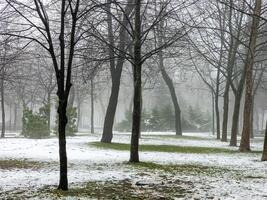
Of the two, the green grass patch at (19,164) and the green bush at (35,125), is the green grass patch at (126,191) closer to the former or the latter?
the green grass patch at (19,164)

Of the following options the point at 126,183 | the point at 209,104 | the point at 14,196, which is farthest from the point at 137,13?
the point at 209,104

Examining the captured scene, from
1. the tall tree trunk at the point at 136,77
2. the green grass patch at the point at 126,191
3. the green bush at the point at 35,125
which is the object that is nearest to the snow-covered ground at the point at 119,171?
the green grass patch at the point at 126,191

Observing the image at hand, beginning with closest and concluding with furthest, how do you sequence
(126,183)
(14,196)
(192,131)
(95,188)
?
1. (14,196)
2. (95,188)
3. (126,183)
4. (192,131)

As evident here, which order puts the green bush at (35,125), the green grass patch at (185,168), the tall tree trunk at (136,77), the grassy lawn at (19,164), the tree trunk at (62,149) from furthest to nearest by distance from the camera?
the green bush at (35,125)
the tall tree trunk at (136,77)
the grassy lawn at (19,164)
the green grass patch at (185,168)
the tree trunk at (62,149)

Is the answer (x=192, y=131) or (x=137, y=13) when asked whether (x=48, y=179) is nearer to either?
(x=137, y=13)

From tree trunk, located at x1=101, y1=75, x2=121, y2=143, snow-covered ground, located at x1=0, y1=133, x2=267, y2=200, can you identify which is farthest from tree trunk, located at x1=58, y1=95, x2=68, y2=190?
tree trunk, located at x1=101, y1=75, x2=121, y2=143

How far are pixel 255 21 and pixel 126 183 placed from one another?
12.8m

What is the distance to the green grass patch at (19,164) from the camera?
15.3 meters

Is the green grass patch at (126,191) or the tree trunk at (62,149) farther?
the tree trunk at (62,149)

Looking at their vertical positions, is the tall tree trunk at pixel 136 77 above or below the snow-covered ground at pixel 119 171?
above

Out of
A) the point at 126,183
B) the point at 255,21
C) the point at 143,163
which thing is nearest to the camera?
the point at 126,183

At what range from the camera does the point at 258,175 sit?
14.2 meters

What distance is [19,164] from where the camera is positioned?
1608 centimetres

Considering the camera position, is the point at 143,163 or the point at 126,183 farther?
the point at 143,163
